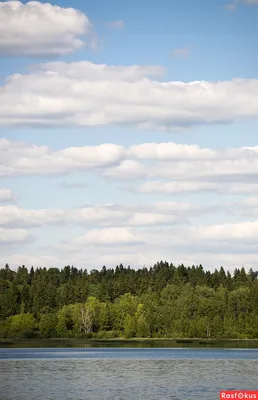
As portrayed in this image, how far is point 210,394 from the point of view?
73.9 metres

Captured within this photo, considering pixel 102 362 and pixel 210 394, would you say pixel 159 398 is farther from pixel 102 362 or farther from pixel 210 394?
pixel 102 362

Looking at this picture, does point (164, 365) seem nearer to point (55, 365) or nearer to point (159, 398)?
point (55, 365)

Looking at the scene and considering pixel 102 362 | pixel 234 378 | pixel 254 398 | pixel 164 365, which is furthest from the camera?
pixel 102 362

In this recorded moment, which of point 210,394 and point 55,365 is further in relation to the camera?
point 55,365

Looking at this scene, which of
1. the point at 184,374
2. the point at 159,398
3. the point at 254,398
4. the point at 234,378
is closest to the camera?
the point at 254,398

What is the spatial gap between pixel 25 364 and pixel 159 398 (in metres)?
52.0

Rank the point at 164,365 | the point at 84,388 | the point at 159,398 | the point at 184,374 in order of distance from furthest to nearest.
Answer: the point at 164,365 → the point at 184,374 → the point at 84,388 → the point at 159,398

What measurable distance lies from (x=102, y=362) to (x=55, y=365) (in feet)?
34.2

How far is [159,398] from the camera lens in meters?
71.4

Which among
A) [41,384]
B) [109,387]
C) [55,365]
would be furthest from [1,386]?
[55,365]

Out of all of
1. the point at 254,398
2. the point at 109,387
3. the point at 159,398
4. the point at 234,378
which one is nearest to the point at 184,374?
the point at 234,378

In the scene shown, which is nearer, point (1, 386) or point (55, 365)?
point (1, 386)

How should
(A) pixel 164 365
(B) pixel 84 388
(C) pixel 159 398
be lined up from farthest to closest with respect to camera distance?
(A) pixel 164 365 < (B) pixel 84 388 < (C) pixel 159 398

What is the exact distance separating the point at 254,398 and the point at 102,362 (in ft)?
212
